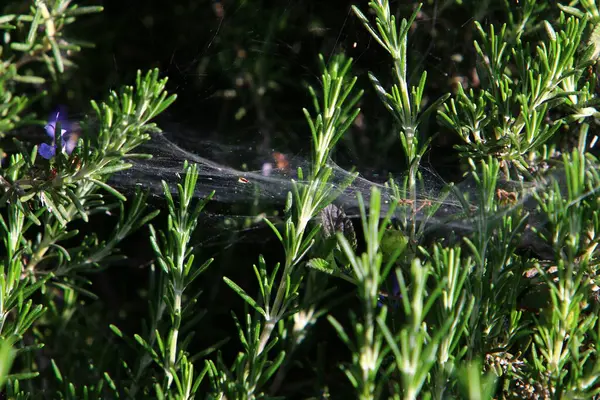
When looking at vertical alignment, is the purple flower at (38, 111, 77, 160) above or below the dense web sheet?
above

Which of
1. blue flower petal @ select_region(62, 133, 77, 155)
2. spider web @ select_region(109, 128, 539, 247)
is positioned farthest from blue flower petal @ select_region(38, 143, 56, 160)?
blue flower petal @ select_region(62, 133, 77, 155)

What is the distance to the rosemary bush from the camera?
3.69ft

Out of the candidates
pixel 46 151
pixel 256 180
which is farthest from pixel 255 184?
pixel 46 151

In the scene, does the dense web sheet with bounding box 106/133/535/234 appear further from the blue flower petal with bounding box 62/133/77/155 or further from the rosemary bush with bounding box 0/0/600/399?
the blue flower petal with bounding box 62/133/77/155

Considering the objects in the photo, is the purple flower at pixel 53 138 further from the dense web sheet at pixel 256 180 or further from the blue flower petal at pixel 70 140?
the dense web sheet at pixel 256 180

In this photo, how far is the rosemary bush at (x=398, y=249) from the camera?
3.69 ft

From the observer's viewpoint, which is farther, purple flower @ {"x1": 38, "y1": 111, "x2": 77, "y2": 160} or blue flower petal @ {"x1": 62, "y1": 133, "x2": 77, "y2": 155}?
blue flower petal @ {"x1": 62, "y1": 133, "x2": 77, "y2": 155}

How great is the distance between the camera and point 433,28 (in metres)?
2.01

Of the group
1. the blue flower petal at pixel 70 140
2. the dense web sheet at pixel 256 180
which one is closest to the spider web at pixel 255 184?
the dense web sheet at pixel 256 180

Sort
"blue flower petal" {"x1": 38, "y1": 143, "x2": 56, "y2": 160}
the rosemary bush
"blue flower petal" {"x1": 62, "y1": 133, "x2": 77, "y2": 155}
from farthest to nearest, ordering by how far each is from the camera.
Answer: "blue flower petal" {"x1": 62, "y1": 133, "x2": 77, "y2": 155}
"blue flower petal" {"x1": 38, "y1": 143, "x2": 56, "y2": 160}
the rosemary bush

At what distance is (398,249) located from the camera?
1000 mm

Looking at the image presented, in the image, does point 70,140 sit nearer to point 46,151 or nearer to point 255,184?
point 46,151

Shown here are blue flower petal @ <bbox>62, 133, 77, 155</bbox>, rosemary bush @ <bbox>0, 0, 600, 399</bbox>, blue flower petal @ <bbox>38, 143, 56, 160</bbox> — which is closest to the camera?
rosemary bush @ <bbox>0, 0, 600, 399</bbox>

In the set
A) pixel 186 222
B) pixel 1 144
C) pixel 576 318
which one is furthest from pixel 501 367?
pixel 1 144
